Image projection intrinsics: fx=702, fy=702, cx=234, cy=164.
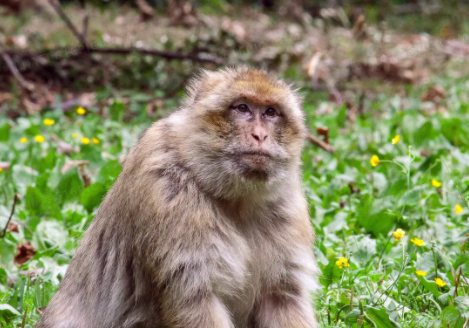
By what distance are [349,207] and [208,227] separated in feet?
7.34

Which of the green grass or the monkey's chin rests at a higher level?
the monkey's chin

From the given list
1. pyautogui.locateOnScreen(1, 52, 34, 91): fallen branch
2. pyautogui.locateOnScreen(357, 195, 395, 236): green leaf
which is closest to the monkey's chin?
pyautogui.locateOnScreen(357, 195, 395, 236): green leaf

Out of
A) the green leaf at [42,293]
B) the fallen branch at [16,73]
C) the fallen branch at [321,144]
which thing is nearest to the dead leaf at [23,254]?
the green leaf at [42,293]

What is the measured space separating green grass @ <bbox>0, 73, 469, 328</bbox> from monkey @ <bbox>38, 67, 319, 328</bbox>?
0.40 meters

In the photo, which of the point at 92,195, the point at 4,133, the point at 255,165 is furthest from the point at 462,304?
the point at 4,133

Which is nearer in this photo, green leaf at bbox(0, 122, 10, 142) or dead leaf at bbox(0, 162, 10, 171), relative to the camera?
dead leaf at bbox(0, 162, 10, 171)

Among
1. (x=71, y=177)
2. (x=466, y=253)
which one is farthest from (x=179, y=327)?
(x=71, y=177)

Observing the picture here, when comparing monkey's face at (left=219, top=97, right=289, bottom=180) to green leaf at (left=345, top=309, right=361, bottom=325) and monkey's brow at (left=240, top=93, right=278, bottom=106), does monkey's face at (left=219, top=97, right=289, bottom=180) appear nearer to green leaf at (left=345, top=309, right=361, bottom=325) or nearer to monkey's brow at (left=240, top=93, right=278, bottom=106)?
monkey's brow at (left=240, top=93, right=278, bottom=106)

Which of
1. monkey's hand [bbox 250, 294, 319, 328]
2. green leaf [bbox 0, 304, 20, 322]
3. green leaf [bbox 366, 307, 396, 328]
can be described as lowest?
green leaf [bbox 0, 304, 20, 322]

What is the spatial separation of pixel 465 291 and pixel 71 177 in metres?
2.96

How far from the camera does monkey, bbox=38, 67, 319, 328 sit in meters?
3.12

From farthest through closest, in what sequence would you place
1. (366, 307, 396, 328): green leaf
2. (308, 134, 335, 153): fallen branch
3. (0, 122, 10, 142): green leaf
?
1. (0, 122, 10, 142): green leaf
2. (308, 134, 335, 153): fallen branch
3. (366, 307, 396, 328): green leaf

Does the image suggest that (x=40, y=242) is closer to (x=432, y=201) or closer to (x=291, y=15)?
(x=432, y=201)

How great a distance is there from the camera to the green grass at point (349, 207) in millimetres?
3765
